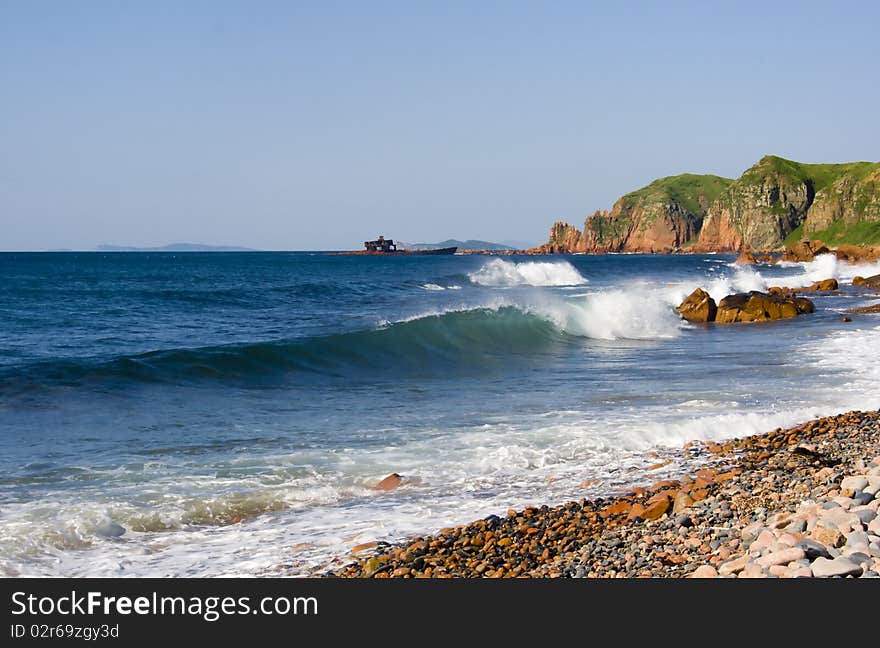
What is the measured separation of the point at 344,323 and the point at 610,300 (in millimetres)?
10334

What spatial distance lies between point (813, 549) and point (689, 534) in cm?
151

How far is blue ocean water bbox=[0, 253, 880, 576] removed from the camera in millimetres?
7926

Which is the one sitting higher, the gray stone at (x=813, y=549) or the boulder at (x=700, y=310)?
the boulder at (x=700, y=310)

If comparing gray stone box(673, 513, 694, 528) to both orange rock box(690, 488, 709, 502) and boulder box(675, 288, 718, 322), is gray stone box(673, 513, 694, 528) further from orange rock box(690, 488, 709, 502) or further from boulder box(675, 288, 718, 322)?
boulder box(675, 288, 718, 322)

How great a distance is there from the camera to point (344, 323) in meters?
29.8

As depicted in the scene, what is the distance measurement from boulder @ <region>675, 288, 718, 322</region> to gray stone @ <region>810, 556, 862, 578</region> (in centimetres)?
2675

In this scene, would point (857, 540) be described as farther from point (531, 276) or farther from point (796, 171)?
point (796, 171)

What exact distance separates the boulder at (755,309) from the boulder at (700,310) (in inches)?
11.3

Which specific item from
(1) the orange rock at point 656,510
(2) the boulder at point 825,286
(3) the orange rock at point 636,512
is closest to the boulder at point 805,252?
(2) the boulder at point 825,286

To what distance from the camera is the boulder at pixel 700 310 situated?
30.6m

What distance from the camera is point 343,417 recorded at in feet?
44.5

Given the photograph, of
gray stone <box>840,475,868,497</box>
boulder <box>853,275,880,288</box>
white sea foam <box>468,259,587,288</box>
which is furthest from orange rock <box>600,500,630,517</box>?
white sea foam <box>468,259,587,288</box>

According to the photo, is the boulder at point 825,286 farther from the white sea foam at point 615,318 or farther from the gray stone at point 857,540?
the gray stone at point 857,540

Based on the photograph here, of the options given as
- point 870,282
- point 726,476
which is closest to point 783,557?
point 726,476
